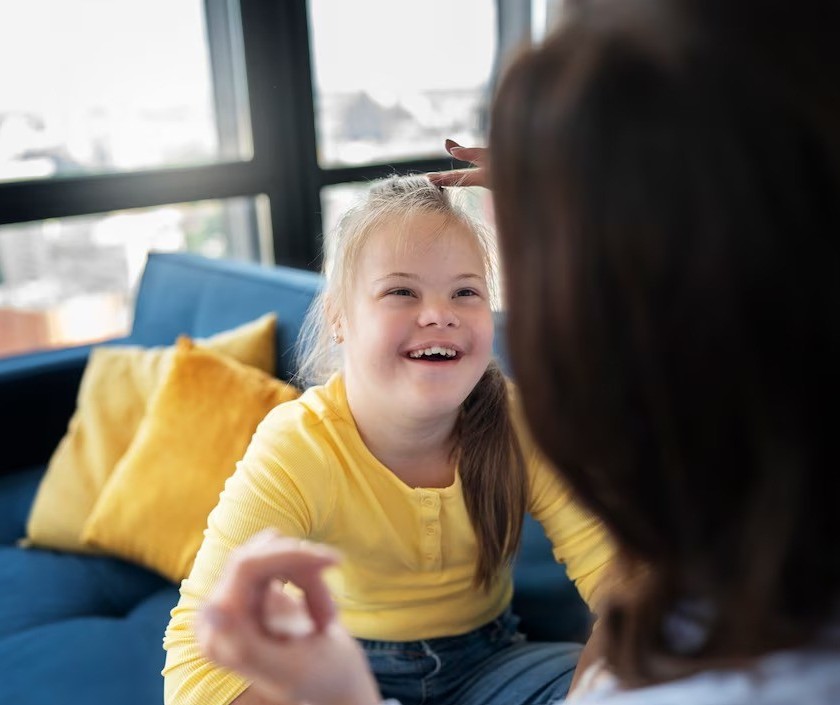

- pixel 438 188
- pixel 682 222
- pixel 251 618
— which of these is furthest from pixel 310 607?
pixel 438 188

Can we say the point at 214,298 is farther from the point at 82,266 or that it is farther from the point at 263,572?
the point at 263,572

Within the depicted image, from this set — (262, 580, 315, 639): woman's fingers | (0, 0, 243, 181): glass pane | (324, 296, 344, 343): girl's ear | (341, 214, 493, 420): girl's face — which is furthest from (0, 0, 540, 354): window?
(262, 580, 315, 639): woman's fingers

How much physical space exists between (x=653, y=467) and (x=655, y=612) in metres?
0.10

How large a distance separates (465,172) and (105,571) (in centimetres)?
118

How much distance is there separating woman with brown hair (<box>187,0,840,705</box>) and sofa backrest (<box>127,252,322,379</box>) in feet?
4.66

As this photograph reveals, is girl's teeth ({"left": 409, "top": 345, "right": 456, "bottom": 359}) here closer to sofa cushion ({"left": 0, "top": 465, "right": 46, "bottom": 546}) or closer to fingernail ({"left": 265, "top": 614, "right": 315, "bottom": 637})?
fingernail ({"left": 265, "top": 614, "right": 315, "bottom": 637})

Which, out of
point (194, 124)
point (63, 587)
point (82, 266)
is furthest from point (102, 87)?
point (63, 587)

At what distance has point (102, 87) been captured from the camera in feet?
9.29

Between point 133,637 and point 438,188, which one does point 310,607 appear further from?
point 133,637

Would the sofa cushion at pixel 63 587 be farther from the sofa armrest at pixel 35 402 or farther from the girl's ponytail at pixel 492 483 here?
the girl's ponytail at pixel 492 483

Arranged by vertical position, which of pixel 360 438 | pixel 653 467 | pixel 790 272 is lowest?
pixel 360 438

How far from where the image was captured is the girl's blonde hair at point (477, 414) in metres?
1.26

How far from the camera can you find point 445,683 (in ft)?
4.15

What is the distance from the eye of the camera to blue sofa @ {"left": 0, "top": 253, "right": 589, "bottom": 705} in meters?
1.46
